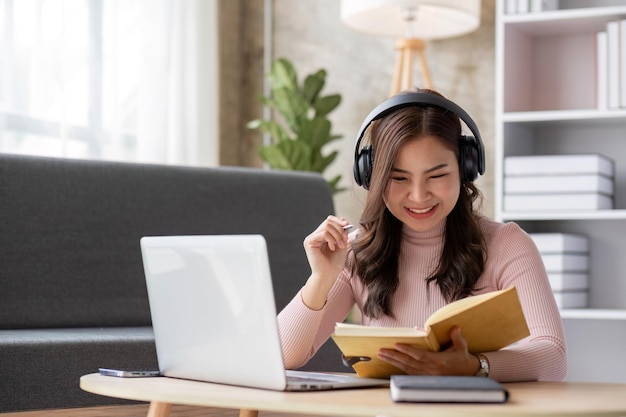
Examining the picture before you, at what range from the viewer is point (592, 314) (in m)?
2.94

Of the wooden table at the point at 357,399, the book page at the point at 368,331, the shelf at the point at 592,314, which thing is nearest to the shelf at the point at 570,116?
the shelf at the point at 592,314

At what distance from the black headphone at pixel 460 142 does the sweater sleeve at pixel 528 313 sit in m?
0.13

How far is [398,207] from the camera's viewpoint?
147 cm

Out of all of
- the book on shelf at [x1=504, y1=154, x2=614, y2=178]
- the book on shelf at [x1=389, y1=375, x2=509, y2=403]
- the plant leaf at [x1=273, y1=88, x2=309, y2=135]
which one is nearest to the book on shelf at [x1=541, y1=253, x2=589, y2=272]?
the book on shelf at [x1=504, y1=154, x2=614, y2=178]

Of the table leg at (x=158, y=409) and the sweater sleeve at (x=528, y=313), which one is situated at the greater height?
the sweater sleeve at (x=528, y=313)

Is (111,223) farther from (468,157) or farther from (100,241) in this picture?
(468,157)

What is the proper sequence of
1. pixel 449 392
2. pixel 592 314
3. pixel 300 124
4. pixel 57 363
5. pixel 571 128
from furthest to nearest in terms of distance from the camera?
pixel 300 124 → pixel 571 128 → pixel 592 314 → pixel 57 363 → pixel 449 392

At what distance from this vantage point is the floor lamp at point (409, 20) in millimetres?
3250

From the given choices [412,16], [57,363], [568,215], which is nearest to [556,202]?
[568,215]

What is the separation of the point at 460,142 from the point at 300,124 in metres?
2.32

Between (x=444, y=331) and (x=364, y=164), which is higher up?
(x=364, y=164)

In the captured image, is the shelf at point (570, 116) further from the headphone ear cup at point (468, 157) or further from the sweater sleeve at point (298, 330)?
the sweater sleeve at point (298, 330)

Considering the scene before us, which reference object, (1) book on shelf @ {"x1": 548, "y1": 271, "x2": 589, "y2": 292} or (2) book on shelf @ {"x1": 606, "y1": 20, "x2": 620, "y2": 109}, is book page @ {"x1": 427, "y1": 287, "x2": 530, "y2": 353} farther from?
(2) book on shelf @ {"x1": 606, "y1": 20, "x2": 620, "y2": 109}

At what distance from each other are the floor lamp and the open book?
222cm
